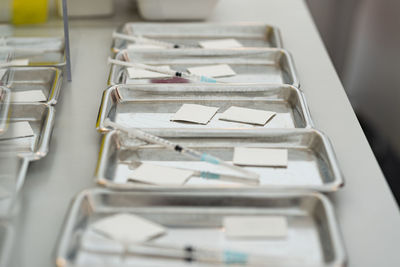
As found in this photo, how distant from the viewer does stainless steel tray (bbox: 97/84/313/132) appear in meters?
1.04

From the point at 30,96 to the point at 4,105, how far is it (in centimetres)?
14

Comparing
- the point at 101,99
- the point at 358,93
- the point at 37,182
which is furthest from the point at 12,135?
the point at 358,93

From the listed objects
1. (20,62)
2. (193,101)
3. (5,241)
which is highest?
(20,62)

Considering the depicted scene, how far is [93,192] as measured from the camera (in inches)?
30.2

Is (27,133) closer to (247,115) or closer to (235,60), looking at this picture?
(247,115)

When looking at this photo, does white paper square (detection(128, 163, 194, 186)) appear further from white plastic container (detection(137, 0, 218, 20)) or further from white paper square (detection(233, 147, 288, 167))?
white plastic container (detection(137, 0, 218, 20))

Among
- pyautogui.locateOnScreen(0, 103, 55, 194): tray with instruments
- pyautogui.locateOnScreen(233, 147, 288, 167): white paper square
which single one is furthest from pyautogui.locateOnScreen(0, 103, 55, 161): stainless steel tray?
pyautogui.locateOnScreen(233, 147, 288, 167): white paper square

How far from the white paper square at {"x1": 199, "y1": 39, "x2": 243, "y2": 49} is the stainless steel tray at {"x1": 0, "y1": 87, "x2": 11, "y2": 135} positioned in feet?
1.87

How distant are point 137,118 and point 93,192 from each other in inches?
12.3

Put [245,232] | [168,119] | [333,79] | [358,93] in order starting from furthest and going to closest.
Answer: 1. [358,93]
2. [333,79]
3. [168,119]
4. [245,232]

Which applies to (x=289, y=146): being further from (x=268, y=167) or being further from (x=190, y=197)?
(x=190, y=197)

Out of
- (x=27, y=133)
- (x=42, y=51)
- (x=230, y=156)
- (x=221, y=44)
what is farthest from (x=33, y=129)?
(x=221, y=44)

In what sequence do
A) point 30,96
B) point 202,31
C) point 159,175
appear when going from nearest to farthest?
1. point 159,175
2. point 30,96
3. point 202,31

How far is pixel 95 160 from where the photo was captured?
0.93 metres
